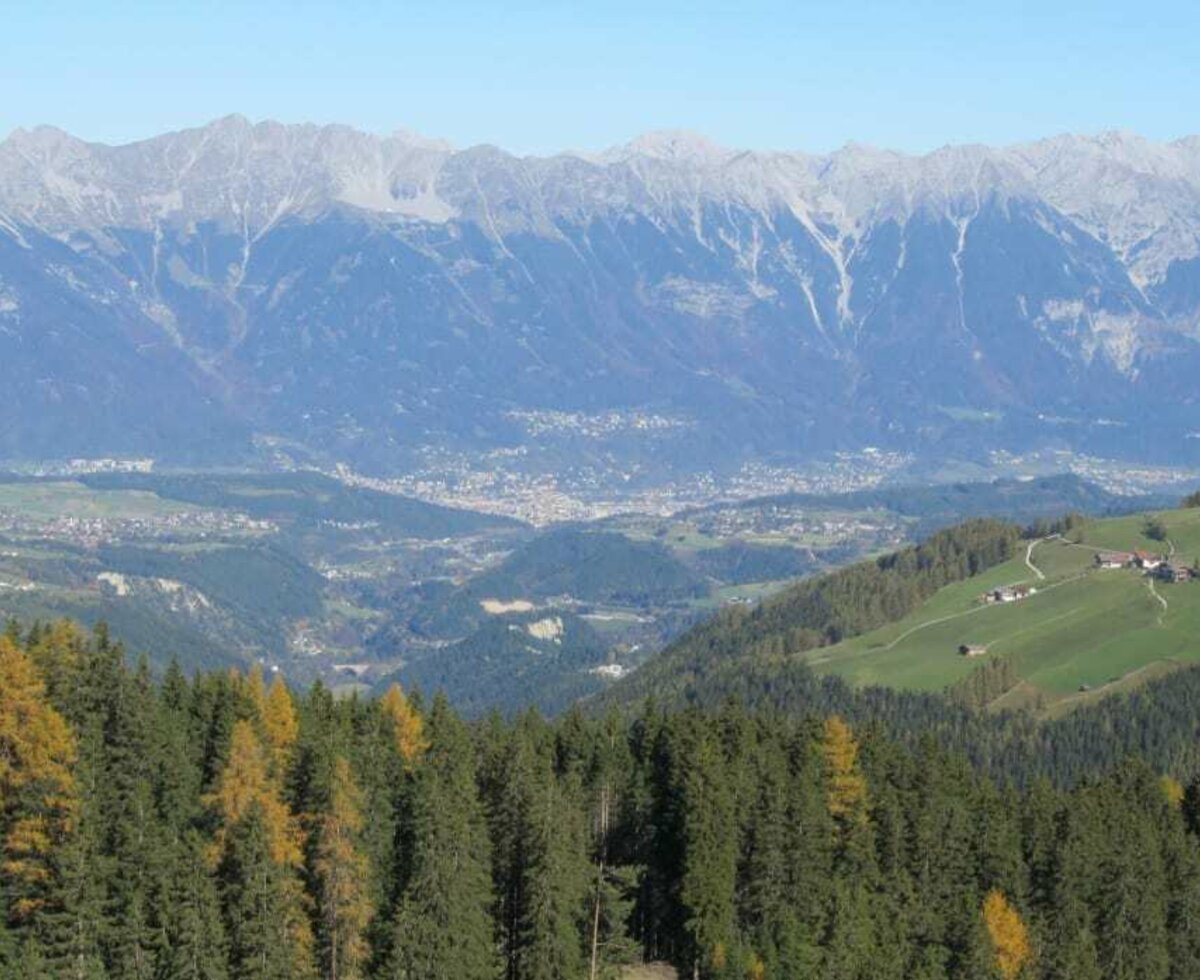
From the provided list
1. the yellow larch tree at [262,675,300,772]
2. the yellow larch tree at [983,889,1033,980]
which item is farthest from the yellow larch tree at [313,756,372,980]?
the yellow larch tree at [983,889,1033,980]

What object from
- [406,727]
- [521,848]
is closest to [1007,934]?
[521,848]

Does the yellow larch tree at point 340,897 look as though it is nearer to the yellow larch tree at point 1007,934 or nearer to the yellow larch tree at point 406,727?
the yellow larch tree at point 406,727

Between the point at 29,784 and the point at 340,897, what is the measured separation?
11.9 meters

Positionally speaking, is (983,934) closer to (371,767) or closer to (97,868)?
(371,767)

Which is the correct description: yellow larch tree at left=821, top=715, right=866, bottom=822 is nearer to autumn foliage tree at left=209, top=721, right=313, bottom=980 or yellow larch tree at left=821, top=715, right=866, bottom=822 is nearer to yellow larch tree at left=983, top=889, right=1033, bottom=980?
yellow larch tree at left=983, top=889, right=1033, bottom=980

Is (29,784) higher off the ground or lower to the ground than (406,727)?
lower

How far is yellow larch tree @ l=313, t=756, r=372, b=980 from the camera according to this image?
76562mm

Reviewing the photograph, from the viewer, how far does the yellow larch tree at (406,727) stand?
314ft

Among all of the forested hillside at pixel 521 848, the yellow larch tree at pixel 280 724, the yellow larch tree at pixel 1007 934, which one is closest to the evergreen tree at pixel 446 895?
the forested hillside at pixel 521 848

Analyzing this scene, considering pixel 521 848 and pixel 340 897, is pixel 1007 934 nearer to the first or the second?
pixel 521 848

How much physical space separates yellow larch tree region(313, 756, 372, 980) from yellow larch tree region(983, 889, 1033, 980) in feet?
101

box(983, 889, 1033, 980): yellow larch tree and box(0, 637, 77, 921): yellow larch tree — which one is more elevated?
box(0, 637, 77, 921): yellow larch tree

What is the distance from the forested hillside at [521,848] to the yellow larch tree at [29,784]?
4.3 inches

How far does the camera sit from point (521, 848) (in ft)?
276
